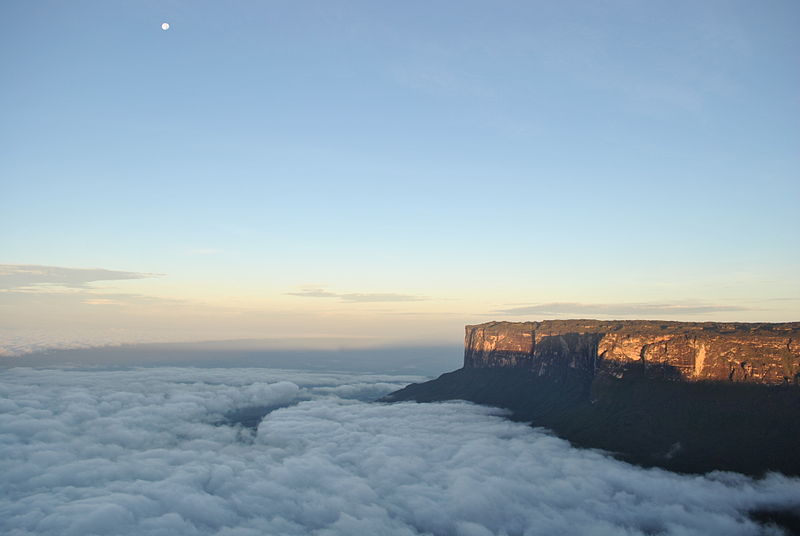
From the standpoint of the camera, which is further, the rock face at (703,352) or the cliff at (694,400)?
the rock face at (703,352)

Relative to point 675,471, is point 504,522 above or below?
below

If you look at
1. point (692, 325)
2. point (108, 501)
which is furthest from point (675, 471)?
point (108, 501)

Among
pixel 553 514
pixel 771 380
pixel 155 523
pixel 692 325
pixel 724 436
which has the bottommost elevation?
pixel 155 523

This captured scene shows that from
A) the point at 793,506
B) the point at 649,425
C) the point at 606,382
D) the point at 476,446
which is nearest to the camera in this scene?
the point at 793,506

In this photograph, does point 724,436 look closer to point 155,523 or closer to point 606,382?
point 606,382

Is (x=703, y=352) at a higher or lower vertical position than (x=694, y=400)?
higher

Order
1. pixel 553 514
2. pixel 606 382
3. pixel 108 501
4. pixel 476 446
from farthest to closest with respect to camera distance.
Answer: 1. pixel 606 382
2. pixel 476 446
3. pixel 108 501
4. pixel 553 514

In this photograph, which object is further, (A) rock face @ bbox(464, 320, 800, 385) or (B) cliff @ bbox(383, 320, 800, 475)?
(A) rock face @ bbox(464, 320, 800, 385)

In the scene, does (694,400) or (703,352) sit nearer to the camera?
(694,400)

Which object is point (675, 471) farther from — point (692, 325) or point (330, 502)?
point (330, 502)

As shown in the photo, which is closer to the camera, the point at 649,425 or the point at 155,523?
the point at 155,523
